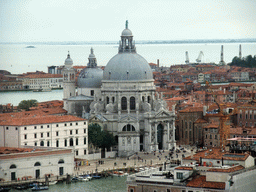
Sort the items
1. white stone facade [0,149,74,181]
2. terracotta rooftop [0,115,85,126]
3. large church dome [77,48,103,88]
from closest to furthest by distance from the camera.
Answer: white stone facade [0,149,74,181], terracotta rooftop [0,115,85,126], large church dome [77,48,103,88]

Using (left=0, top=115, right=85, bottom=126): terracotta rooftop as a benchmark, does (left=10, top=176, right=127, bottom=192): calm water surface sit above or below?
below

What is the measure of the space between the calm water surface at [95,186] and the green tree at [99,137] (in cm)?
757

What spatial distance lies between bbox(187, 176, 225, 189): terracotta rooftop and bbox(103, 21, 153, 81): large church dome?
2181 centimetres

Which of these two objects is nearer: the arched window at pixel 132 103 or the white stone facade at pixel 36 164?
the white stone facade at pixel 36 164

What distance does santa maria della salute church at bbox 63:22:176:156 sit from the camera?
47625mm

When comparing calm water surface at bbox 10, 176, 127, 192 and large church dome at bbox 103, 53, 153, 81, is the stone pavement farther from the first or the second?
large church dome at bbox 103, 53, 153, 81

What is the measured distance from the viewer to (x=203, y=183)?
27.2 meters

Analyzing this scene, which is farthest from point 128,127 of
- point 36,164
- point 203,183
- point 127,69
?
point 203,183

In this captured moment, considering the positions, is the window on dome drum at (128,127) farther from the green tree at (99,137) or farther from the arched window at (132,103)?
the arched window at (132,103)

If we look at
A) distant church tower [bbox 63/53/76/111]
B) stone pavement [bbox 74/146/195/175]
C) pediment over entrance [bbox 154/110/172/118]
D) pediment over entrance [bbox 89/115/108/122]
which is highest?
distant church tower [bbox 63/53/76/111]

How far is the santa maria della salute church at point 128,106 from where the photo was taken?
47625mm

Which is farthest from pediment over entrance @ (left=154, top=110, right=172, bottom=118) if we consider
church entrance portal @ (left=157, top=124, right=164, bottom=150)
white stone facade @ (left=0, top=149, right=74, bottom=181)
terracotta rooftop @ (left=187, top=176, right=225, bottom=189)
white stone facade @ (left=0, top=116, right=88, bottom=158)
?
terracotta rooftop @ (left=187, top=176, right=225, bottom=189)

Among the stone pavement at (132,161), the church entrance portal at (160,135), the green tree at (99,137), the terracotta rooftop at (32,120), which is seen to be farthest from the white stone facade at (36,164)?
the church entrance portal at (160,135)

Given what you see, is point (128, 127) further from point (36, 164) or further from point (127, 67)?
point (36, 164)
